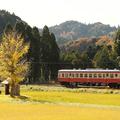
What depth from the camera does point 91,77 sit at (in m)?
73.4

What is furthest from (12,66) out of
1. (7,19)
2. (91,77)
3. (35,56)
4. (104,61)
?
(7,19)

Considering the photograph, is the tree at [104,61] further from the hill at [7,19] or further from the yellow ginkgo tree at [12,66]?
the hill at [7,19]

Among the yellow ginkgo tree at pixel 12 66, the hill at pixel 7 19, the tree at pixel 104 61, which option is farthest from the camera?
the hill at pixel 7 19

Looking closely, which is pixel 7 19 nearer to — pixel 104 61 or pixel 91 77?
pixel 104 61

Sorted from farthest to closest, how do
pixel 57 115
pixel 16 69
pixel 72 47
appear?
1. pixel 72 47
2. pixel 16 69
3. pixel 57 115

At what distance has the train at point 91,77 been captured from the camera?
233 feet

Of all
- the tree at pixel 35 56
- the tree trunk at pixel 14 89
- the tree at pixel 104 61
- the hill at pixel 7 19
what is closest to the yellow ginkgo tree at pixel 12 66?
the tree trunk at pixel 14 89

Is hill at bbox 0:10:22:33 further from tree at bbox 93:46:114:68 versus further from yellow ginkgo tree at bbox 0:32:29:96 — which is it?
yellow ginkgo tree at bbox 0:32:29:96

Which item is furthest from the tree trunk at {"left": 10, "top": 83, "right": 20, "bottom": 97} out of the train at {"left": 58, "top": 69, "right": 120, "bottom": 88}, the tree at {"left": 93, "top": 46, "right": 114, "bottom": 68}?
the tree at {"left": 93, "top": 46, "right": 114, "bottom": 68}

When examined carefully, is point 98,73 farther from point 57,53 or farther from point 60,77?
point 57,53

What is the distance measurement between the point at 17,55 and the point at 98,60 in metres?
51.6

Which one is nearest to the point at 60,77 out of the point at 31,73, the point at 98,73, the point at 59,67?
the point at 98,73

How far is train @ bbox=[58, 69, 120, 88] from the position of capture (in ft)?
233

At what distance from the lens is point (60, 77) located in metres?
77.3
